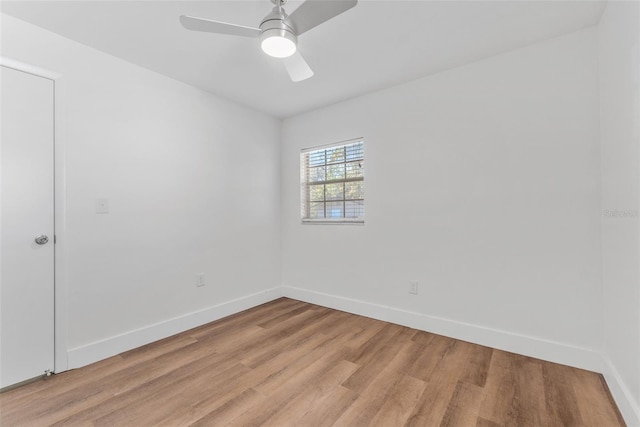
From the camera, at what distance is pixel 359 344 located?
237 centimetres

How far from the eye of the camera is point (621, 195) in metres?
1.59

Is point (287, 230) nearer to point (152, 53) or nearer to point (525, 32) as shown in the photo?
point (152, 53)

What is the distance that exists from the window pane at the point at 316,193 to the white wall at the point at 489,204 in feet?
1.86

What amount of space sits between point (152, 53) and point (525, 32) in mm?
2882

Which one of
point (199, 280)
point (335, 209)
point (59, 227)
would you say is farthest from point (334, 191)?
point (59, 227)

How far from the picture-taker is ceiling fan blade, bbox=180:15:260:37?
4.75 ft

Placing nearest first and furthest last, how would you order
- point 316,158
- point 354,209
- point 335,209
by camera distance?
point 354,209 < point 335,209 < point 316,158

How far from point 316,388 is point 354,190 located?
208 cm

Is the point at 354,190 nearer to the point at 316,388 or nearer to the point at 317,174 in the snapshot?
the point at 317,174

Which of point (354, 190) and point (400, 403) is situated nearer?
point (400, 403)

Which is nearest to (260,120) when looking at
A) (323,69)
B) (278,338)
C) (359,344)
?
(323,69)

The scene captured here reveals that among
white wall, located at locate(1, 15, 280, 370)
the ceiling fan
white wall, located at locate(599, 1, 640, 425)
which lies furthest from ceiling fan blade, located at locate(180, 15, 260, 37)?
white wall, located at locate(599, 1, 640, 425)

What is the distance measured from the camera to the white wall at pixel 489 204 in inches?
78.4

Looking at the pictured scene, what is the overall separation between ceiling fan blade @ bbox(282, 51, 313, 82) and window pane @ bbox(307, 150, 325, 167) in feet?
5.12
